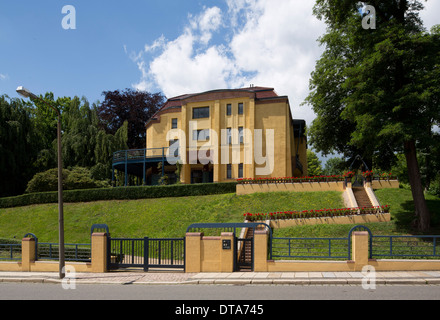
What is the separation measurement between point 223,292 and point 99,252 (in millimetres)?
6844

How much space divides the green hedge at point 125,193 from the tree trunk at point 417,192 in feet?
44.3

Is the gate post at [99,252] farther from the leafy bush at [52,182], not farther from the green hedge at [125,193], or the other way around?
the leafy bush at [52,182]

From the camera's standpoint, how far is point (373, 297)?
32.1 feet

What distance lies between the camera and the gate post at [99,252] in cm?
1562

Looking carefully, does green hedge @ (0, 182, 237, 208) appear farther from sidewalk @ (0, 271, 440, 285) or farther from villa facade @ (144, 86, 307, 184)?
sidewalk @ (0, 271, 440, 285)

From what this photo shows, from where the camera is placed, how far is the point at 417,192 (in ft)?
69.9

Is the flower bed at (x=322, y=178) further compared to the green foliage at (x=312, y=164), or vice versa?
the green foliage at (x=312, y=164)

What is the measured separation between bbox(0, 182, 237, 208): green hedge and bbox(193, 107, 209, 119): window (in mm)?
9427

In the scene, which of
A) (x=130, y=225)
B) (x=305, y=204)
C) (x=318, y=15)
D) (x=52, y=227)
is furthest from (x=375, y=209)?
(x=52, y=227)

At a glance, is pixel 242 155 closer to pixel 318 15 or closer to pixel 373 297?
pixel 318 15

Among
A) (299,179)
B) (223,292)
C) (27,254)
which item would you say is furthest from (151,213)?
(223,292)

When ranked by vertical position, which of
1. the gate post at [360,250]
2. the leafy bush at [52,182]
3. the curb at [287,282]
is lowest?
the curb at [287,282]

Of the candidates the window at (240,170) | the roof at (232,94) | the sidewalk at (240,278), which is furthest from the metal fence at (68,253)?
the roof at (232,94)

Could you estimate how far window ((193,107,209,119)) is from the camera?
38.7 meters
